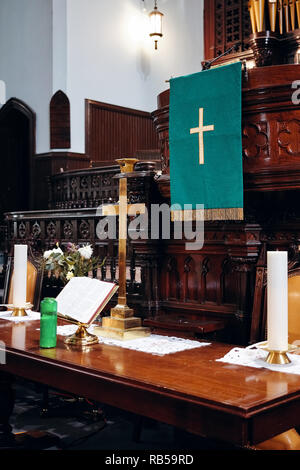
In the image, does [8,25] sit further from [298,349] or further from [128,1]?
[298,349]

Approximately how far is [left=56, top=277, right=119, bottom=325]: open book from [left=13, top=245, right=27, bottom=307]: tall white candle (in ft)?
1.48

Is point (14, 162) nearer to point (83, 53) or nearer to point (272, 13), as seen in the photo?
point (83, 53)

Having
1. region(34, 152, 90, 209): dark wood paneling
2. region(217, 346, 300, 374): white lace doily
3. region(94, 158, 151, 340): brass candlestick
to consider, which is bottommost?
region(217, 346, 300, 374): white lace doily

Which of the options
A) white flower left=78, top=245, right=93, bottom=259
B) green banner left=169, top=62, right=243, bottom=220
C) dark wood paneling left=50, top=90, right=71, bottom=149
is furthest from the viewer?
dark wood paneling left=50, top=90, right=71, bottom=149

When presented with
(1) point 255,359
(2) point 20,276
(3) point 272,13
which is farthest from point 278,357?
(3) point 272,13

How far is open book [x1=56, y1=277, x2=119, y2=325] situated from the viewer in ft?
7.05

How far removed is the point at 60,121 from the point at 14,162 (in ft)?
6.21

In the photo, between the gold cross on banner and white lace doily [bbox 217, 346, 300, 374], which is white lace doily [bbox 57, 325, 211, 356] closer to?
white lace doily [bbox 217, 346, 300, 374]

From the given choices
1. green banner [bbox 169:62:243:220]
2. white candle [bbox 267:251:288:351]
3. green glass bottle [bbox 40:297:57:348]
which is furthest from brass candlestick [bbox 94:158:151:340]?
white candle [bbox 267:251:288:351]

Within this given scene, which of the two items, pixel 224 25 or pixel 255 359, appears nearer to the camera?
pixel 255 359

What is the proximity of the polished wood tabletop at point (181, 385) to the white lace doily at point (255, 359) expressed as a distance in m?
0.04

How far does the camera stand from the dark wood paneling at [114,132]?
9633 mm

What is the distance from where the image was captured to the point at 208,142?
8.93 ft

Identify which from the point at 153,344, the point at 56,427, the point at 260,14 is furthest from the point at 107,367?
the point at 260,14
